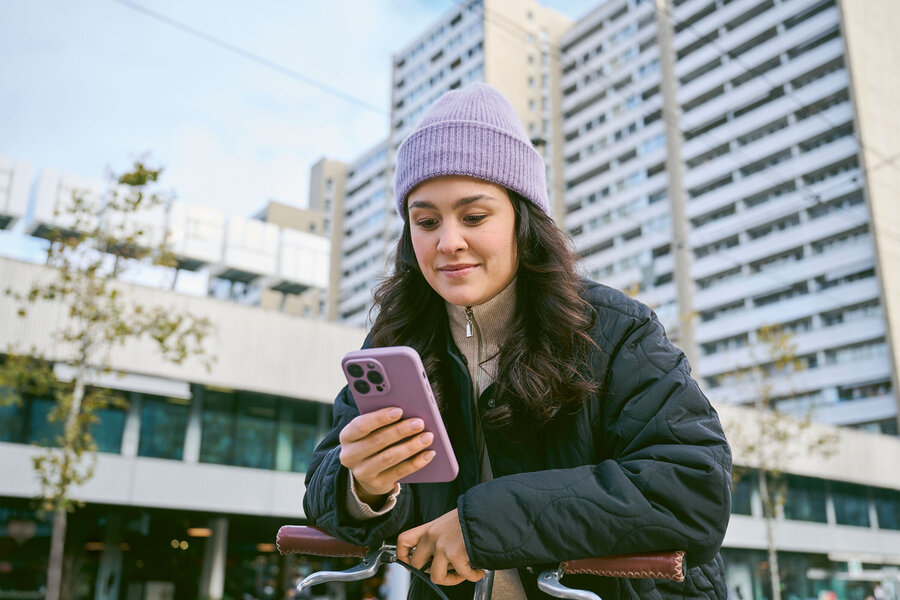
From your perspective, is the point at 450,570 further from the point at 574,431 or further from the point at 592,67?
the point at 592,67

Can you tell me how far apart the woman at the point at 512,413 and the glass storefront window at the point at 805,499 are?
2985 centimetres

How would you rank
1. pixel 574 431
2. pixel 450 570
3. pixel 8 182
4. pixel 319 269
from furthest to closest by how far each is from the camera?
pixel 319 269 < pixel 8 182 < pixel 574 431 < pixel 450 570

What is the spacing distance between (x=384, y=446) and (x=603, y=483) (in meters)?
0.37

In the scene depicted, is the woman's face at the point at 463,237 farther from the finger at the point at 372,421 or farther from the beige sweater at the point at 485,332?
the finger at the point at 372,421

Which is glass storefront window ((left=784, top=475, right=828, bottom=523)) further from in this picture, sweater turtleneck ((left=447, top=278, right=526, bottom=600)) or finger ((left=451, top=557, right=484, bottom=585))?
finger ((left=451, top=557, right=484, bottom=585))

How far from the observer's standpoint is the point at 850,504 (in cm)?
3092

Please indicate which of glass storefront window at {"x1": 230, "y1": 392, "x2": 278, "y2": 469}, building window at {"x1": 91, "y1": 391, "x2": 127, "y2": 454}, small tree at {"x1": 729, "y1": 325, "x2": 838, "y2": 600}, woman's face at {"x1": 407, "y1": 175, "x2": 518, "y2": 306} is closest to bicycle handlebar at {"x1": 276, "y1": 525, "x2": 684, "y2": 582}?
woman's face at {"x1": 407, "y1": 175, "x2": 518, "y2": 306}

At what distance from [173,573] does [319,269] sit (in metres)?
9.77

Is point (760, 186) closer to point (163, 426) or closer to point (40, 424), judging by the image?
point (163, 426)

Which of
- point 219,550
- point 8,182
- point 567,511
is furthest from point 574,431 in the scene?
point 219,550

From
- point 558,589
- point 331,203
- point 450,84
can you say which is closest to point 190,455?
point 558,589

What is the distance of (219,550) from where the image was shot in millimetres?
20594

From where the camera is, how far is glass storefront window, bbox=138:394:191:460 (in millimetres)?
17344

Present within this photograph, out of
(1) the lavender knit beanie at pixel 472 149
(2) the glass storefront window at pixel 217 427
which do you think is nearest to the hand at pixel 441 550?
(1) the lavender knit beanie at pixel 472 149
